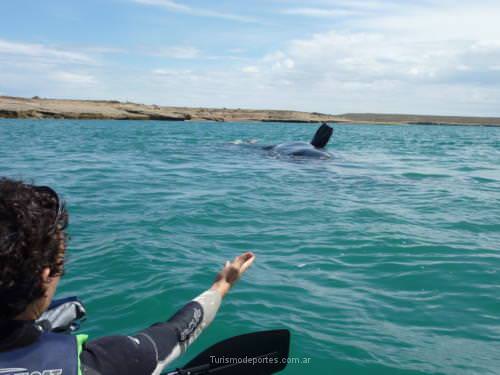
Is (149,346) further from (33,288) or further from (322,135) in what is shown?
(322,135)

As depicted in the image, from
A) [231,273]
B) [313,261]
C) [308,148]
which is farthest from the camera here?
[308,148]

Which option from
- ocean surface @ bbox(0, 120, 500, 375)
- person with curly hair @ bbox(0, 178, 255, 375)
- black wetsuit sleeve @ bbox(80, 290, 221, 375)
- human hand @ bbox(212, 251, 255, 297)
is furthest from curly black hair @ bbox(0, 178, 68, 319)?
human hand @ bbox(212, 251, 255, 297)

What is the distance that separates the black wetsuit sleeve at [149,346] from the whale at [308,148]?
19060 millimetres

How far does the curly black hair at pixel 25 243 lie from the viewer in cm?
183

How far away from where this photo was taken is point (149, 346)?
2.39 meters

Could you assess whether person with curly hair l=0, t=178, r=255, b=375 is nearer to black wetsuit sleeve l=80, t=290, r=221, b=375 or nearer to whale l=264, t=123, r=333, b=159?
black wetsuit sleeve l=80, t=290, r=221, b=375

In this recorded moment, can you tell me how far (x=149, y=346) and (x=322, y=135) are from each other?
22.4 m

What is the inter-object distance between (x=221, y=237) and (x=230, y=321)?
341 cm

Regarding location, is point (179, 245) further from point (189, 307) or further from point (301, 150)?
point (301, 150)

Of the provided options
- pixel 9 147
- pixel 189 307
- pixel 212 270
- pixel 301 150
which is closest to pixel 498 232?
pixel 212 270

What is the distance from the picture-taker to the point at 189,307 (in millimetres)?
2859

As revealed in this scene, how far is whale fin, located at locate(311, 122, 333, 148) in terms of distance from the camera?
2400cm

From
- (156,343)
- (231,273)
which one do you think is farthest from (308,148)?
(156,343)

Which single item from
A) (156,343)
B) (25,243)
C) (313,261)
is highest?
(25,243)
